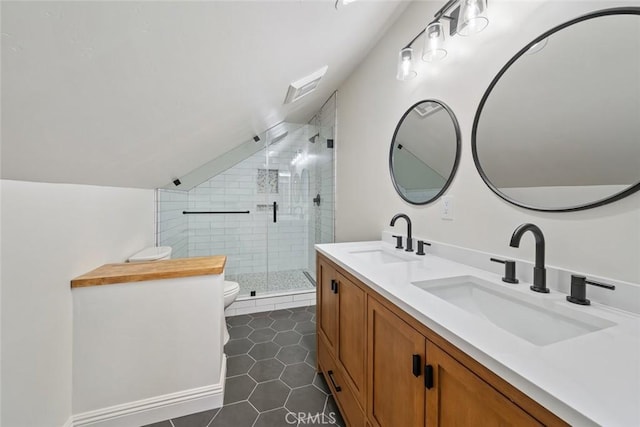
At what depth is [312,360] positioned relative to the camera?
5.96ft

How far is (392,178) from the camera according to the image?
1.74 m

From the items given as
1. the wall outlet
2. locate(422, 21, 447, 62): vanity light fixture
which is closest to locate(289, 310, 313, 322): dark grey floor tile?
the wall outlet

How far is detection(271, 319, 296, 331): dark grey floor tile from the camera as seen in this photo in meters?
2.27

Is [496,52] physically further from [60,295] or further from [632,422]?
[60,295]

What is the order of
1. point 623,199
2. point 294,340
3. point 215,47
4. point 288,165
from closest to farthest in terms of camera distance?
1. point 623,199
2. point 215,47
3. point 294,340
4. point 288,165

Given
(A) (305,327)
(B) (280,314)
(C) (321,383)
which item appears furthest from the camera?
(B) (280,314)

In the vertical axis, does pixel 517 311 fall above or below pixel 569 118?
below

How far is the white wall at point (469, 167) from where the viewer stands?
751 mm

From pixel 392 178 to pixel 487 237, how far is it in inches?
30.8

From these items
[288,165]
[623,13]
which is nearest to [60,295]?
[623,13]

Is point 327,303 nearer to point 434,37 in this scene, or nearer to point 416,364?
point 416,364

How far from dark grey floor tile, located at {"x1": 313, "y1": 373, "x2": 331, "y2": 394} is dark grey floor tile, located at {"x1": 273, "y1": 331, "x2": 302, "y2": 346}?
1.42 feet

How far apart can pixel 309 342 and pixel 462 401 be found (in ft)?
5.46

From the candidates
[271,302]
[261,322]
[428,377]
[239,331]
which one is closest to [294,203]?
[271,302]
